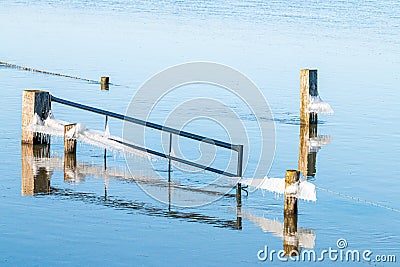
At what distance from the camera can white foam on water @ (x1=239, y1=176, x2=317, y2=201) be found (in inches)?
551

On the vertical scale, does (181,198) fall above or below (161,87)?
below

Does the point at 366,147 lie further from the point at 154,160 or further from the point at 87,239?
the point at 87,239

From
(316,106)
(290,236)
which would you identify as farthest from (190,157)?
(290,236)

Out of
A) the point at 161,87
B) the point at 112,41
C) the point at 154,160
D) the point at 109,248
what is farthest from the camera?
the point at 112,41

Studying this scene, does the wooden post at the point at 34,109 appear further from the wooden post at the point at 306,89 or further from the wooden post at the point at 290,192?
the wooden post at the point at 306,89

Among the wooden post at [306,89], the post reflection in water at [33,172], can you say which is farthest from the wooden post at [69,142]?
the wooden post at [306,89]

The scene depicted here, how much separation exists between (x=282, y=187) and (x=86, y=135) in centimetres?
460

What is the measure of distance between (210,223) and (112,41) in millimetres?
30280

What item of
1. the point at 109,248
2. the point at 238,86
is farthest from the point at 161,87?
the point at 109,248

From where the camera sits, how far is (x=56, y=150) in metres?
18.5

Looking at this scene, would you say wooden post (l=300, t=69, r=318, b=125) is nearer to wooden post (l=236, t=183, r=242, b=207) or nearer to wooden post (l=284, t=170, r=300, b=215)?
wooden post (l=236, t=183, r=242, b=207)

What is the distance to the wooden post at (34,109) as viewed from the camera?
18117 mm

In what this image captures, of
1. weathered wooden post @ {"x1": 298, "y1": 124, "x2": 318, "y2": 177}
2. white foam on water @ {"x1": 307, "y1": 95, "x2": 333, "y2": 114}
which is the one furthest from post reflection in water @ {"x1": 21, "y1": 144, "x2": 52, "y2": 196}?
white foam on water @ {"x1": 307, "y1": 95, "x2": 333, "y2": 114}

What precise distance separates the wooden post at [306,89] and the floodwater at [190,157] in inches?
16.4
